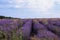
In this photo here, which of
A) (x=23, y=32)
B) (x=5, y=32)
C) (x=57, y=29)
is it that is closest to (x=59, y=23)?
(x=57, y=29)

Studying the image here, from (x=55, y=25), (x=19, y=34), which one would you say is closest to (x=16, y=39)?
(x=19, y=34)

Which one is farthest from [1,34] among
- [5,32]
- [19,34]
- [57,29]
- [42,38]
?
[57,29]

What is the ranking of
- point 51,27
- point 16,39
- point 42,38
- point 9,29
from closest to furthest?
point 42,38, point 16,39, point 9,29, point 51,27

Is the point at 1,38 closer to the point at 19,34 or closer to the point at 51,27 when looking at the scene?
the point at 19,34

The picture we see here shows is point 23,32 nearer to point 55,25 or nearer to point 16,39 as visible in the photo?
point 16,39

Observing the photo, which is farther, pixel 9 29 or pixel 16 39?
pixel 9 29

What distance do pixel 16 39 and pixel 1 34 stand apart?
285mm

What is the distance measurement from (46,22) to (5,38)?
1.29 metres

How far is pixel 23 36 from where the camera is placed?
340 centimetres

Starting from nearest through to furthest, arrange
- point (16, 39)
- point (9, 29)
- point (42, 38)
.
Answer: point (42, 38), point (16, 39), point (9, 29)

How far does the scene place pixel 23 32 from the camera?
3.48 metres

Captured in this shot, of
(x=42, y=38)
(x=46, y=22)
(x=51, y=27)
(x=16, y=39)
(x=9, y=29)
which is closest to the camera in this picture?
(x=42, y=38)

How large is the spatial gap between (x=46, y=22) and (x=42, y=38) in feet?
4.59

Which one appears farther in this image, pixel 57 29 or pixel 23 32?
pixel 57 29
